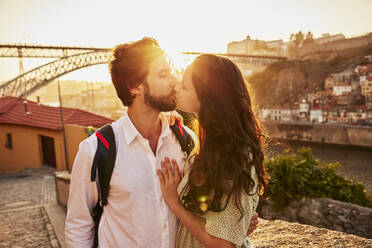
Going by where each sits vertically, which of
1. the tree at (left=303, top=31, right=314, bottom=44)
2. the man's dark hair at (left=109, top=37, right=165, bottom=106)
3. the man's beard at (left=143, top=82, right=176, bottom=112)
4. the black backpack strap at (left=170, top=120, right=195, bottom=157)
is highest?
the tree at (left=303, top=31, right=314, bottom=44)

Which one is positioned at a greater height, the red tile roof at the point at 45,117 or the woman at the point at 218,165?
the woman at the point at 218,165

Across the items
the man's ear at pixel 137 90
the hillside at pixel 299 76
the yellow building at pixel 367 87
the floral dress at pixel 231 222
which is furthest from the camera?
the hillside at pixel 299 76

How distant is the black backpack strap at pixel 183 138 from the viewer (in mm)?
1604

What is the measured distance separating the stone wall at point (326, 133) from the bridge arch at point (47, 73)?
24.9 metres

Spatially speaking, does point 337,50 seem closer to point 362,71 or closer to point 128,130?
point 362,71

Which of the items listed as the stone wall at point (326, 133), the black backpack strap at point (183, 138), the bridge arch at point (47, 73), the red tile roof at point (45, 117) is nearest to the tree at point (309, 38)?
the stone wall at point (326, 133)

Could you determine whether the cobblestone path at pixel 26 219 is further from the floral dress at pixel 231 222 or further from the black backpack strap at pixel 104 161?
the floral dress at pixel 231 222

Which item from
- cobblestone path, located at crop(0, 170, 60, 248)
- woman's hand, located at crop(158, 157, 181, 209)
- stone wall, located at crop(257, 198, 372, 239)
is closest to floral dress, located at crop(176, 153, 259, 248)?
woman's hand, located at crop(158, 157, 181, 209)

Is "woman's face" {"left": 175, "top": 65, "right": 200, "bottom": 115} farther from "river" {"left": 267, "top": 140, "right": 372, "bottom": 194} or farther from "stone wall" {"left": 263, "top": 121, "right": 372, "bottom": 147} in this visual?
"stone wall" {"left": 263, "top": 121, "right": 372, "bottom": 147}

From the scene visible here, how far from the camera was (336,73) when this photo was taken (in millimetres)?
50062

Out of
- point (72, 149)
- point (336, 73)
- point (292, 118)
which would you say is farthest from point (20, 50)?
point (336, 73)

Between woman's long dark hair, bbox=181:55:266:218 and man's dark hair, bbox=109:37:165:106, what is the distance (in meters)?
0.32

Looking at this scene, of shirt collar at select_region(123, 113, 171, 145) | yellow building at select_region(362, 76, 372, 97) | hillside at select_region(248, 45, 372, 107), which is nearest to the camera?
shirt collar at select_region(123, 113, 171, 145)

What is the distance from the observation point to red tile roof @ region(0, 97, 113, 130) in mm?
12195
